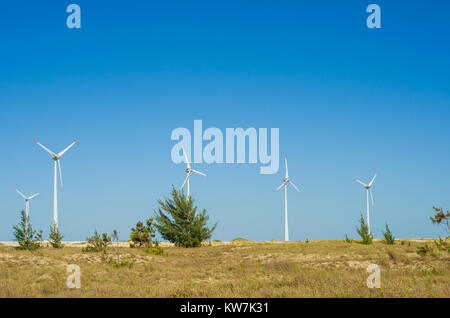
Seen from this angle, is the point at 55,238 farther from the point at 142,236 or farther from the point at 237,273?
the point at 237,273

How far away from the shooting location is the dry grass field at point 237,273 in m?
17.8

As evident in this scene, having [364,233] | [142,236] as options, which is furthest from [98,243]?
[364,233]

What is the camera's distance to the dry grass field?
17797 millimetres

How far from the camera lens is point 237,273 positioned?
27328mm

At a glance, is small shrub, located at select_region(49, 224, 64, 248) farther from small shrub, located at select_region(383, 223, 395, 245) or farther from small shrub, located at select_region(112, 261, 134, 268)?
small shrub, located at select_region(383, 223, 395, 245)

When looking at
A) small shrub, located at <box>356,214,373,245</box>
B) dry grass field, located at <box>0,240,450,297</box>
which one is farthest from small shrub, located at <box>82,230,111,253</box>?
small shrub, located at <box>356,214,373,245</box>

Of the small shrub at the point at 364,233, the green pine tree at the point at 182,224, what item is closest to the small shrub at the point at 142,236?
the green pine tree at the point at 182,224

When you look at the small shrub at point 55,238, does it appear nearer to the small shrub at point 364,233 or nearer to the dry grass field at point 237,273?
the dry grass field at point 237,273

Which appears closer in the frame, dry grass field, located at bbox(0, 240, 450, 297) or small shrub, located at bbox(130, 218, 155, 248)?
dry grass field, located at bbox(0, 240, 450, 297)

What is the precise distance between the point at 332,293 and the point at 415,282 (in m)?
5.17

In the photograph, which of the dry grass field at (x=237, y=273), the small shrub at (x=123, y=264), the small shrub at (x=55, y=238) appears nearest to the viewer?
the dry grass field at (x=237, y=273)
